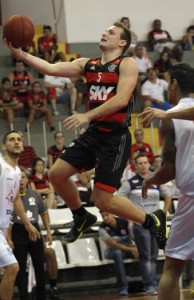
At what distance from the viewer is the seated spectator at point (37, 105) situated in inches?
614

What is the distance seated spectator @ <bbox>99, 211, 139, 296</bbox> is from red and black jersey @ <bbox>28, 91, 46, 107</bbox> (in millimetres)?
4833

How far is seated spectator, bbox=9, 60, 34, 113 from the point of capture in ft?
51.8

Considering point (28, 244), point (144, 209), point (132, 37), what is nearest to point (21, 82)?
point (132, 37)

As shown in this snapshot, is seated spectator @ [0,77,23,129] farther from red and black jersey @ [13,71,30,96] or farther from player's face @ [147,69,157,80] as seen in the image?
player's face @ [147,69,157,80]

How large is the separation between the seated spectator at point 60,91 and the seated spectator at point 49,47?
0.81 meters

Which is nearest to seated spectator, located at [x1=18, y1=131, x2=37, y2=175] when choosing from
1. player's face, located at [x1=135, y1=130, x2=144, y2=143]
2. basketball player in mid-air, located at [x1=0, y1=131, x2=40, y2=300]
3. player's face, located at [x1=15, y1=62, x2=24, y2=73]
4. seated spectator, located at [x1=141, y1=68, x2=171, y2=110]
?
player's face, located at [x1=135, y1=130, x2=144, y2=143]

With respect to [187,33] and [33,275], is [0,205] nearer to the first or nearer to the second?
[33,275]

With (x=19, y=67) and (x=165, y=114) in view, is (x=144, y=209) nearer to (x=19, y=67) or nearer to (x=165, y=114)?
(x=165, y=114)

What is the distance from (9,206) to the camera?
884 centimetres

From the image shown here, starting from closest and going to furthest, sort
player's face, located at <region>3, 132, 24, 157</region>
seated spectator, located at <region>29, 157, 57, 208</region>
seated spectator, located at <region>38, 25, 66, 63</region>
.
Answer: player's face, located at <region>3, 132, 24, 157</region>, seated spectator, located at <region>29, 157, 57, 208</region>, seated spectator, located at <region>38, 25, 66, 63</region>

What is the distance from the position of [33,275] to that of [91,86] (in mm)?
4846

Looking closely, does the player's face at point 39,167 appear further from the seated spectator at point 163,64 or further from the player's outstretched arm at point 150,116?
the player's outstretched arm at point 150,116

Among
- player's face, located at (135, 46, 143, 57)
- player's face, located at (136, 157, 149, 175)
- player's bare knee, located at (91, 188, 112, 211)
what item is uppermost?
player's face, located at (135, 46, 143, 57)

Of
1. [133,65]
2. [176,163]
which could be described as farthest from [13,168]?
[176,163]
